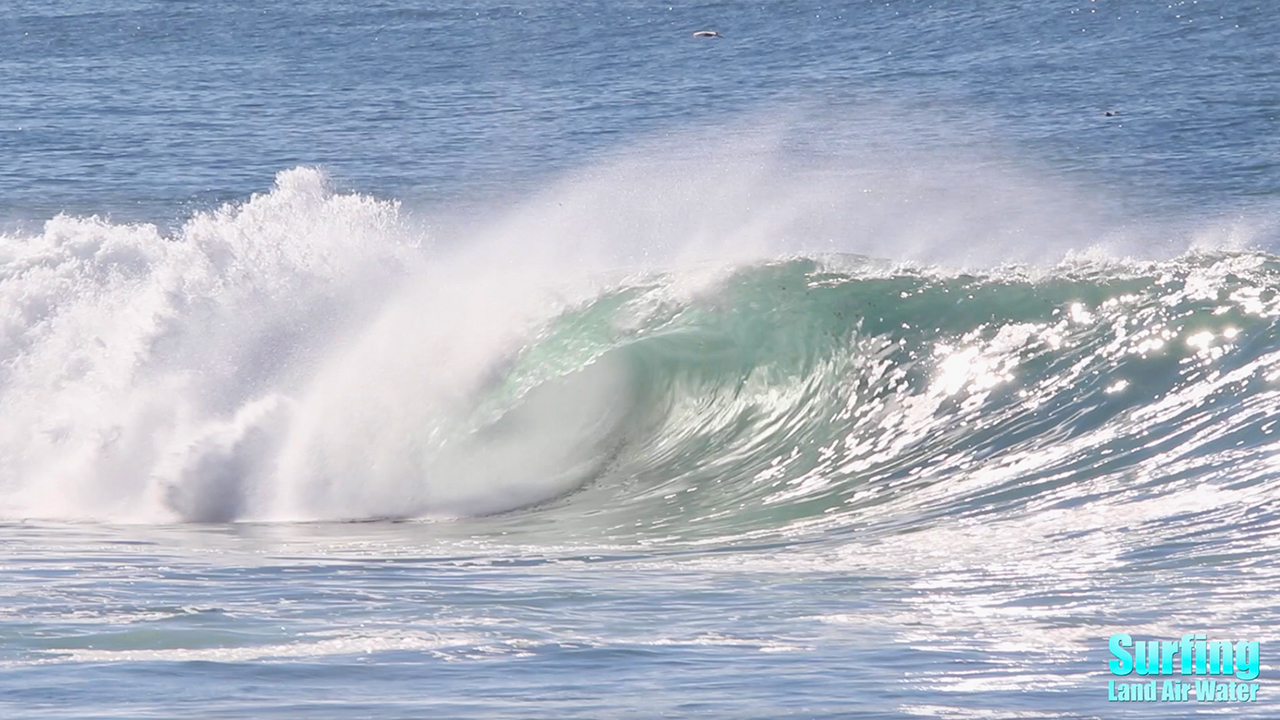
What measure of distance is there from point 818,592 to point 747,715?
219cm

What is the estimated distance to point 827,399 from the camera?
11953 mm

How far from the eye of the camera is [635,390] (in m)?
12.3

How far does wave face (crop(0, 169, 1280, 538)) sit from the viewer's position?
411 inches

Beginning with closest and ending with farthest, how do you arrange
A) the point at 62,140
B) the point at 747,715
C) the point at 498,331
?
the point at 747,715
the point at 498,331
the point at 62,140

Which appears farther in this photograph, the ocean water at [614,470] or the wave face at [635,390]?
the wave face at [635,390]

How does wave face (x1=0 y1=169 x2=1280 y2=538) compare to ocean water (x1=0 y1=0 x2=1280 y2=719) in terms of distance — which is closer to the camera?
ocean water (x1=0 y1=0 x2=1280 y2=719)

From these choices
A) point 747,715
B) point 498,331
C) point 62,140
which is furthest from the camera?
point 62,140

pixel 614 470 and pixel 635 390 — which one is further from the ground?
pixel 635 390

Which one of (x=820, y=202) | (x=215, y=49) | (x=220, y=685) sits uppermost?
(x=215, y=49)

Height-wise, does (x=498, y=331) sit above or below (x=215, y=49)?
below

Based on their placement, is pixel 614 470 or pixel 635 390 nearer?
pixel 614 470

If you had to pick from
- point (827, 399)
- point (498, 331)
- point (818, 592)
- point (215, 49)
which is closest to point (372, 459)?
point (498, 331)

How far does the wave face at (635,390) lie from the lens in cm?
1044

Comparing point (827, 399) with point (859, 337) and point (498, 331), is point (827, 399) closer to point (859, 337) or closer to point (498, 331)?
point (859, 337)
